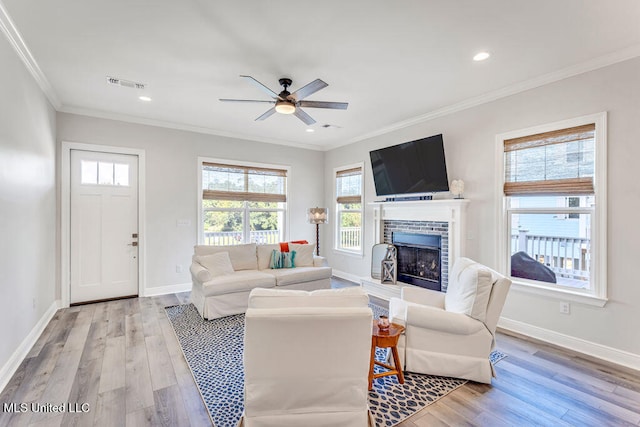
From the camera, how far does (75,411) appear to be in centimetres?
201

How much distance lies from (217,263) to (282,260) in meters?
1.02

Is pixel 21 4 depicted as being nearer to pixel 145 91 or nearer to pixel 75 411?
pixel 145 91

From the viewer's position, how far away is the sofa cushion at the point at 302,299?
168cm

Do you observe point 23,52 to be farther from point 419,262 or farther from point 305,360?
point 419,262

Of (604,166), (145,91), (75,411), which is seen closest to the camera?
(75,411)

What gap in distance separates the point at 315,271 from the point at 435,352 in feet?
7.77

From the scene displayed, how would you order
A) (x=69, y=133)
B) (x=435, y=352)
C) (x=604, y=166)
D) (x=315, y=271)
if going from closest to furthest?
(x=435, y=352) < (x=604, y=166) < (x=69, y=133) < (x=315, y=271)

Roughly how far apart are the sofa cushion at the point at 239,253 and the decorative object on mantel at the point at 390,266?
211 cm

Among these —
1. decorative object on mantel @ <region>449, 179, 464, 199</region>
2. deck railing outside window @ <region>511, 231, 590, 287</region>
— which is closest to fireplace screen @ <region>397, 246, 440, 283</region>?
decorative object on mantel @ <region>449, 179, 464, 199</region>

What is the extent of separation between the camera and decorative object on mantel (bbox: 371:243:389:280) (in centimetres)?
497

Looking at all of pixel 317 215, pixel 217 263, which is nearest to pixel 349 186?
pixel 317 215

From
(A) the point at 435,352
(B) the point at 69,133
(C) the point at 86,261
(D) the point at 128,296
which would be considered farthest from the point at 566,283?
(B) the point at 69,133

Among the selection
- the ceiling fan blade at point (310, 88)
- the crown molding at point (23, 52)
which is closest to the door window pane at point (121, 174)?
the crown molding at point (23, 52)

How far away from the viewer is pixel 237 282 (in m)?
3.84
